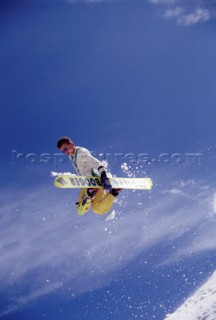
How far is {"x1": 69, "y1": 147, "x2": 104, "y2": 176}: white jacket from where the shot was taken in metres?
6.75

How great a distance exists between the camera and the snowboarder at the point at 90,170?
6.57 meters

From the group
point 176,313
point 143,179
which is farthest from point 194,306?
point 143,179

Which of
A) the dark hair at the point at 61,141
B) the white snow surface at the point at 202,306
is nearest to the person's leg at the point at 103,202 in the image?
the dark hair at the point at 61,141

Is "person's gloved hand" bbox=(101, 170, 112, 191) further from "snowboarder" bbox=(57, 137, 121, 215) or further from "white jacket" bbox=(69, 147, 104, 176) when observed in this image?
"white jacket" bbox=(69, 147, 104, 176)

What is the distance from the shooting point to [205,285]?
3947 inches

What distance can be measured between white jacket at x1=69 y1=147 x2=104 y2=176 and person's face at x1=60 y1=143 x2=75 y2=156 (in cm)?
12

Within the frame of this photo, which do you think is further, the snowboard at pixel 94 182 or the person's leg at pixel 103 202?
the person's leg at pixel 103 202

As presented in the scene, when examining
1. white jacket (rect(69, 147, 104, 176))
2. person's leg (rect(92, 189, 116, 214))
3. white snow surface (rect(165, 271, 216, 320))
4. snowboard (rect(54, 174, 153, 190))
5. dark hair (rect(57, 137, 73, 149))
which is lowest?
person's leg (rect(92, 189, 116, 214))

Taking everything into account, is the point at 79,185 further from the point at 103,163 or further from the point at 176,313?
the point at 176,313

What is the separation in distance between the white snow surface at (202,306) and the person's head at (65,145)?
85129mm

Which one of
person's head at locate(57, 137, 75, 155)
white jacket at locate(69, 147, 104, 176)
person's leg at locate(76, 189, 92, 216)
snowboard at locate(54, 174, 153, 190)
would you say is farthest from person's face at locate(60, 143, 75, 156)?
person's leg at locate(76, 189, 92, 216)

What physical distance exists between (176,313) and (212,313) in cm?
1287

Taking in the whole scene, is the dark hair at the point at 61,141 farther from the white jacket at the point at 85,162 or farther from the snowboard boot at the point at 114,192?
the snowboard boot at the point at 114,192

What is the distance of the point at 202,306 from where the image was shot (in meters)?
92.8
